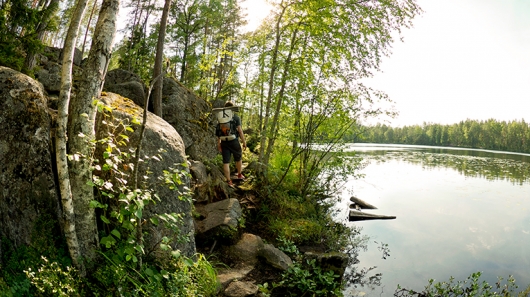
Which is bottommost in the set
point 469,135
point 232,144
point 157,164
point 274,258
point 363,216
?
point 363,216

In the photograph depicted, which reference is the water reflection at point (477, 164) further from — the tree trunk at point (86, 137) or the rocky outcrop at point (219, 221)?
the tree trunk at point (86, 137)

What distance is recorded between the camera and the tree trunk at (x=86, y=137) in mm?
3494

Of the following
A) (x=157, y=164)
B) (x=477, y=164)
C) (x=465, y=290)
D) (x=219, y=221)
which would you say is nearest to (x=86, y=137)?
(x=157, y=164)

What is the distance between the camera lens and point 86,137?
352 centimetres

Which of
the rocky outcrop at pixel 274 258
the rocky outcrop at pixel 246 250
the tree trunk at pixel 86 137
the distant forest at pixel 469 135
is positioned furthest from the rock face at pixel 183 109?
the distant forest at pixel 469 135

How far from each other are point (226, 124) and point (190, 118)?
246 centimetres

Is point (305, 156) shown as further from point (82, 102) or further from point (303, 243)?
point (82, 102)

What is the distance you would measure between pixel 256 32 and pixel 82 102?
683 centimetres

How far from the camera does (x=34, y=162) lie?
3.44 metres

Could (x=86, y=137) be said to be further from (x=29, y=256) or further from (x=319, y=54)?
(x=319, y=54)

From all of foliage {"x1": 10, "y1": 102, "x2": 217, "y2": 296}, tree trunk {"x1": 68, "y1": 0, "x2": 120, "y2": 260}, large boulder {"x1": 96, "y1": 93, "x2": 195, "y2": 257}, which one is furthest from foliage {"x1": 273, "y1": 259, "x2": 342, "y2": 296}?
tree trunk {"x1": 68, "y1": 0, "x2": 120, "y2": 260}

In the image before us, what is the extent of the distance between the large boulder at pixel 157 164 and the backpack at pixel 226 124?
10.2 feet

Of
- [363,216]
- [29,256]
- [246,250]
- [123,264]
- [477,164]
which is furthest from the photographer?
[477,164]

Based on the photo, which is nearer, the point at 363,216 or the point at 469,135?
the point at 363,216
